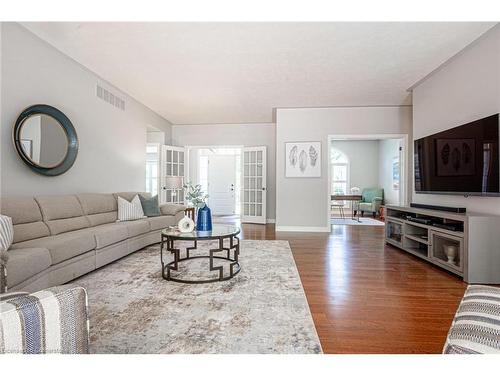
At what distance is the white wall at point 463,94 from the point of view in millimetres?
2723

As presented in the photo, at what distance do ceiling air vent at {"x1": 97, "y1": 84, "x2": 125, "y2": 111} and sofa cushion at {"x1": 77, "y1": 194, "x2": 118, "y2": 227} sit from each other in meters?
1.66

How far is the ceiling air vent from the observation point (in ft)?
13.3

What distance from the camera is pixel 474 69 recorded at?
2986mm

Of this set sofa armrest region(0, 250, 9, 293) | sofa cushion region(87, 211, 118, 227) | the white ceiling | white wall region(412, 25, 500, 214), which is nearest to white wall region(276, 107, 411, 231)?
the white ceiling

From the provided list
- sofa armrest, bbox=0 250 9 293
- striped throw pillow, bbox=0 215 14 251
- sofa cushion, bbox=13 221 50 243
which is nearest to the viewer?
sofa armrest, bbox=0 250 9 293

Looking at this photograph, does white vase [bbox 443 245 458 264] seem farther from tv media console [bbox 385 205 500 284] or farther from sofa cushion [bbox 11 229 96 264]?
sofa cushion [bbox 11 229 96 264]

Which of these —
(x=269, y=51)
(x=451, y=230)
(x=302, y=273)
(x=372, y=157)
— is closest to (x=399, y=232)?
(x=451, y=230)

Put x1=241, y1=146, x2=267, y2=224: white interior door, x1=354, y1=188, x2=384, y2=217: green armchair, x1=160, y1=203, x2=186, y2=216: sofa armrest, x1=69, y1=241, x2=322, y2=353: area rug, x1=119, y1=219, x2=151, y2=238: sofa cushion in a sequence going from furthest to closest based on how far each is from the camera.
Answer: x1=354, y1=188, x2=384, y2=217: green armchair < x1=241, y1=146, x2=267, y2=224: white interior door < x1=160, y1=203, x2=186, y2=216: sofa armrest < x1=119, y1=219, x2=151, y2=238: sofa cushion < x1=69, y1=241, x2=322, y2=353: area rug

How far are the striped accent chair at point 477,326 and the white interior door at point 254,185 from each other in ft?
18.1

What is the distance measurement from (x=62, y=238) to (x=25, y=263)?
0.64 m

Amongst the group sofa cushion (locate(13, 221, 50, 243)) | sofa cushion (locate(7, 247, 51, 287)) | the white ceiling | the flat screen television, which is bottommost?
sofa cushion (locate(7, 247, 51, 287))

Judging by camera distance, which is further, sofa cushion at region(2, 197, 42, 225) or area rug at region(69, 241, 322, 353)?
sofa cushion at region(2, 197, 42, 225)

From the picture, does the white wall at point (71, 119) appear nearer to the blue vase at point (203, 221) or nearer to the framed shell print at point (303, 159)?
the blue vase at point (203, 221)
